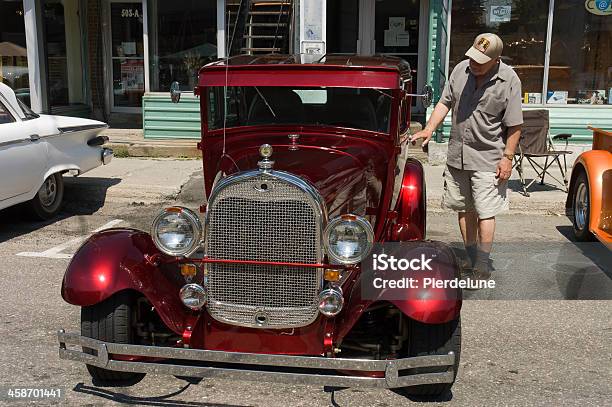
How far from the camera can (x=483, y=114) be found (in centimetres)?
499

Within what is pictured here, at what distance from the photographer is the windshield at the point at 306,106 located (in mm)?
4047

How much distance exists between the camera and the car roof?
12.9ft

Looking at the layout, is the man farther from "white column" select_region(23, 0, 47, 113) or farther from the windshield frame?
"white column" select_region(23, 0, 47, 113)

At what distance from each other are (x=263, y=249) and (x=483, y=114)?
8.32 ft

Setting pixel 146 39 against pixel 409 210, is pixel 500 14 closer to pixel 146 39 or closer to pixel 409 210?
pixel 146 39

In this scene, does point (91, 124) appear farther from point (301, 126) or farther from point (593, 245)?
point (593, 245)

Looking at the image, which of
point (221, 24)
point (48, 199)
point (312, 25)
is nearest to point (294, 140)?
point (48, 199)

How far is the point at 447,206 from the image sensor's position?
5.39 meters

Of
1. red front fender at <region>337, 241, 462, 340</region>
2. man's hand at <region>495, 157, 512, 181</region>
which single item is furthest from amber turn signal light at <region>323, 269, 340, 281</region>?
man's hand at <region>495, 157, 512, 181</region>

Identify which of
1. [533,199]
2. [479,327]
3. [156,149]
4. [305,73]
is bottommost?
[479,327]

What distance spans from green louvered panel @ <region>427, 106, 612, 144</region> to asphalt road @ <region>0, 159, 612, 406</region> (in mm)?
3269

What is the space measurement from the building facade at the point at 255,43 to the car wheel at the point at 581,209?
3829 mm

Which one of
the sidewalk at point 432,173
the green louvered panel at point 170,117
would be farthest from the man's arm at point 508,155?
the green louvered panel at point 170,117

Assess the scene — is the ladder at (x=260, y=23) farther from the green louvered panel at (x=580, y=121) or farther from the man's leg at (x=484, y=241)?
the man's leg at (x=484, y=241)
